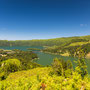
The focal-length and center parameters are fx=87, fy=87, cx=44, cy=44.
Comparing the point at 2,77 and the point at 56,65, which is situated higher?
the point at 56,65

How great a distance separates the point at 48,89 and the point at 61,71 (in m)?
33.3

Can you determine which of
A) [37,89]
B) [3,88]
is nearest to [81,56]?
[37,89]

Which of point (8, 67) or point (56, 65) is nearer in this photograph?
point (56, 65)

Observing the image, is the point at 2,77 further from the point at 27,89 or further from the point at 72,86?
the point at 72,86

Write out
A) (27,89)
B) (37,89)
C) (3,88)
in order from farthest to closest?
(3,88) < (27,89) < (37,89)

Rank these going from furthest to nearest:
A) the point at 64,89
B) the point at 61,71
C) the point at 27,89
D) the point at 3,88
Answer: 1. the point at 61,71
2. the point at 3,88
3. the point at 27,89
4. the point at 64,89

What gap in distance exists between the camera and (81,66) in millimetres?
38406

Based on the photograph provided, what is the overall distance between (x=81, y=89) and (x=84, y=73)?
19.8 m

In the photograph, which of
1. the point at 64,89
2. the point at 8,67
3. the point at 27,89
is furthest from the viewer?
the point at 8,67

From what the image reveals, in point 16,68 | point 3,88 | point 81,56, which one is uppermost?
point 81,56

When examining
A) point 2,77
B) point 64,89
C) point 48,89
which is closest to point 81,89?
point 64,89

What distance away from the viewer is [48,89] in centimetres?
2217

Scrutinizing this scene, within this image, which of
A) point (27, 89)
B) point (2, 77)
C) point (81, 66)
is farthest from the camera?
point (2, 77)

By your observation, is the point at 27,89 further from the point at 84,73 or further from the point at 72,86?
the point at 84,73
